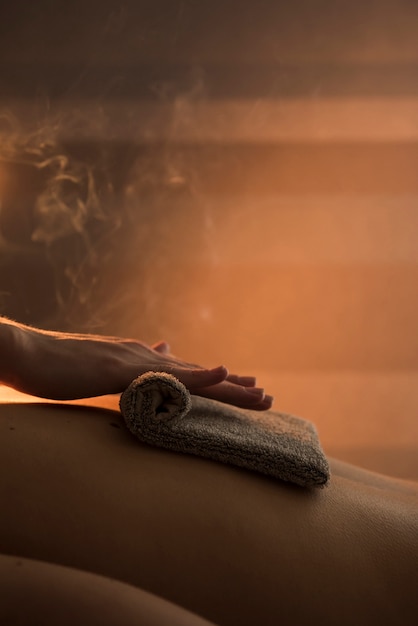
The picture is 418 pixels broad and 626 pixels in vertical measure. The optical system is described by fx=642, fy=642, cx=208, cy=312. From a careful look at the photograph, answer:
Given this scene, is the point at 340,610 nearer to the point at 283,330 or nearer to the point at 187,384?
the point at 187,384

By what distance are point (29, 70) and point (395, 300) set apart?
173cm

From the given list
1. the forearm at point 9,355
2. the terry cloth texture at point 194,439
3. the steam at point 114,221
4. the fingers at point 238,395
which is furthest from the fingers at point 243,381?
the steam at point 114,221

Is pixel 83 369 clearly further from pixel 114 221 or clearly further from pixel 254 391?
pixel 114 221

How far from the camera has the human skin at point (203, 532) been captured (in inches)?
27.0

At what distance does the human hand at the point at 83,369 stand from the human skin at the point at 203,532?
0.30ft

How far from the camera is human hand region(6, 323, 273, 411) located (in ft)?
2.91

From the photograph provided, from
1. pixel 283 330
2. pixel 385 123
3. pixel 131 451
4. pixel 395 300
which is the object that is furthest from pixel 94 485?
pixel 385 123

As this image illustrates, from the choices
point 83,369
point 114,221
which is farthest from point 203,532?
point 114,221

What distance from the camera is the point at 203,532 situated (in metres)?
0.71

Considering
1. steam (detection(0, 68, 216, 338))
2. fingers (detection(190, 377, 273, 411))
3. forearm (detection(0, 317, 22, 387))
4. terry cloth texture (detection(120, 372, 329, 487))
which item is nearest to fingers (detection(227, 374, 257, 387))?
fingers (detection(190, 377, 273, 411))

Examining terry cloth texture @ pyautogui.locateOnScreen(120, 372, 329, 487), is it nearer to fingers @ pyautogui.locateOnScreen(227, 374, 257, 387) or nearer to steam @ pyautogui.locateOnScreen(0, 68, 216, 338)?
fingers @ pyautogui.locateOnScreen(227, 374, 257, 387)

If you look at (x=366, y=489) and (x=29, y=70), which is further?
(x=29, y=70)

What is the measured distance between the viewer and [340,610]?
0.70 meters

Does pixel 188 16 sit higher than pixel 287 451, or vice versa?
pixel 188 16
